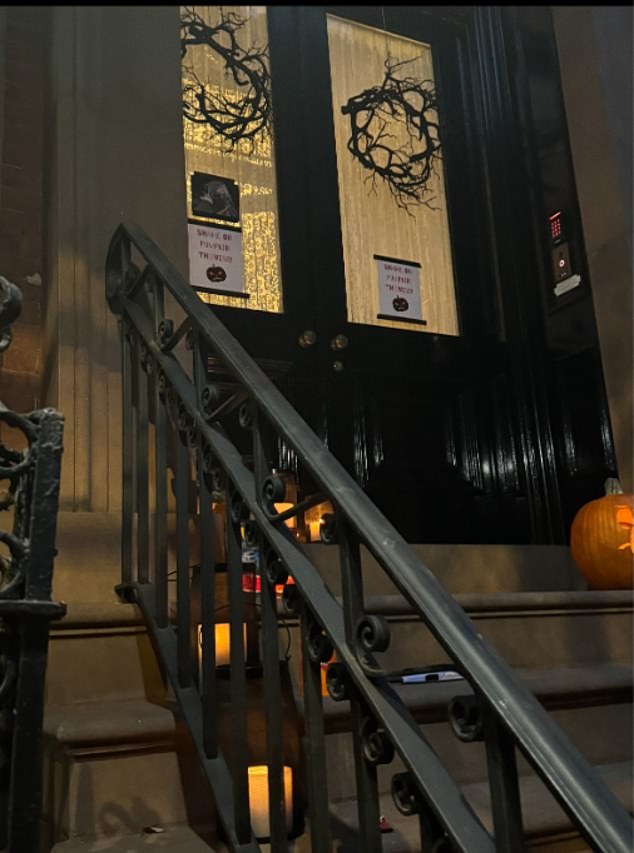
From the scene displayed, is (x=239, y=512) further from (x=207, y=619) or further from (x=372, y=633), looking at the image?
(x=372, y=633)

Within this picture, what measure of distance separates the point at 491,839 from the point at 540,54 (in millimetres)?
3991

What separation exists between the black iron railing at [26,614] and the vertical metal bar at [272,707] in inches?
13.3

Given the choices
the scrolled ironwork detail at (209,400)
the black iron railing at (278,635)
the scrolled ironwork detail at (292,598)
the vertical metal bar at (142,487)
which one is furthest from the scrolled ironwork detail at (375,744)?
the vertical metal bar at (142,487)

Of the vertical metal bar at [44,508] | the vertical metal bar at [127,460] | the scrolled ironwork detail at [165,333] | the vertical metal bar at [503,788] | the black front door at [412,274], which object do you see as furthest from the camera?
the black front door at [412,274]

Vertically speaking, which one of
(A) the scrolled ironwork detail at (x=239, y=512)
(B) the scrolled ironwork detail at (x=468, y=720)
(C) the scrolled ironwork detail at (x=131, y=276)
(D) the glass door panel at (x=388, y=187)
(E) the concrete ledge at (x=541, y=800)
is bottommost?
(E) the concrete ledge at (x=541, y=800)

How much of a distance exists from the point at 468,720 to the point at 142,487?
115cm

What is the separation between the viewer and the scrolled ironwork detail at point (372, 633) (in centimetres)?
110

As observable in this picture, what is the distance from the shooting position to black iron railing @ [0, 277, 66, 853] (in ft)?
3.61

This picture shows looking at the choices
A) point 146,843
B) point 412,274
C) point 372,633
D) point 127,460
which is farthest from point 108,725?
point 412,274

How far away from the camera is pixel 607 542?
2.85 meters

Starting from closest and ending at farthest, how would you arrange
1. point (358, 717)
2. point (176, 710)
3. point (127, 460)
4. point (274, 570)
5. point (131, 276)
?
1. point (358, 717)
2. point (274, 570)
3. point (176, 710)
4. point (127, 460)
5. point (131, 276)

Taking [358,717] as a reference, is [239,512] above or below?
above

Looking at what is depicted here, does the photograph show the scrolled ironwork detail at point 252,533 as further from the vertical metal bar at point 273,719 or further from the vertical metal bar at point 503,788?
the vertical metal bar at point 503,788

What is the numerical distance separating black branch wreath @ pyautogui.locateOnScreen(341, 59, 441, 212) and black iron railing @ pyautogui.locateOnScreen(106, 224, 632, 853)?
6.61 ft
